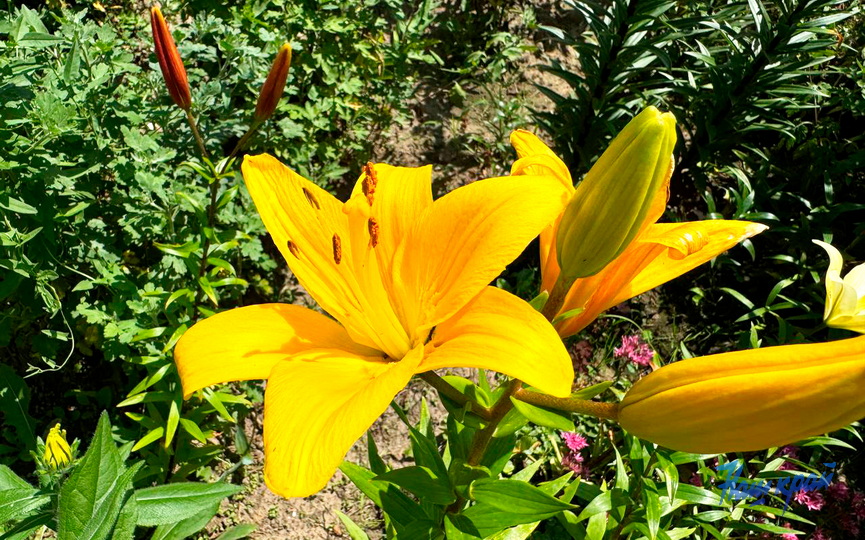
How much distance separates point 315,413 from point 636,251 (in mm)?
514

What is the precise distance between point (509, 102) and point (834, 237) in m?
1.60

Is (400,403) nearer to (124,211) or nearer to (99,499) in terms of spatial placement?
(124,211)

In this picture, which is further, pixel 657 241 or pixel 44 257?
pixel 44 257

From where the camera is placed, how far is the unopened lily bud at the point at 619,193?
0.75m

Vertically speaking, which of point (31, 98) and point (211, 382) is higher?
point (31, 98)

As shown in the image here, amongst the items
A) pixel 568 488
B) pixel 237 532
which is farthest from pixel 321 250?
pixel 237 532

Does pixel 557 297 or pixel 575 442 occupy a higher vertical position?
pixel 557 297

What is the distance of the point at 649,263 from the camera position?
94cm

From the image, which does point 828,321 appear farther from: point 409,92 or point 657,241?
point 409,92

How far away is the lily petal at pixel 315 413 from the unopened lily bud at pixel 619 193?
0.90 feet

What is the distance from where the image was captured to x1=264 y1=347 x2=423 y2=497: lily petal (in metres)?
0.74

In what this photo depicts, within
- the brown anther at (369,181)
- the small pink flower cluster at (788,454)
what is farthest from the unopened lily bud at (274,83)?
the small pink flower cluster at (788,454)

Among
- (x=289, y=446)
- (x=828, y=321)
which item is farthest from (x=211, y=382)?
(x=828, y=321)

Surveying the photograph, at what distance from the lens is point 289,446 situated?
0.77 m
